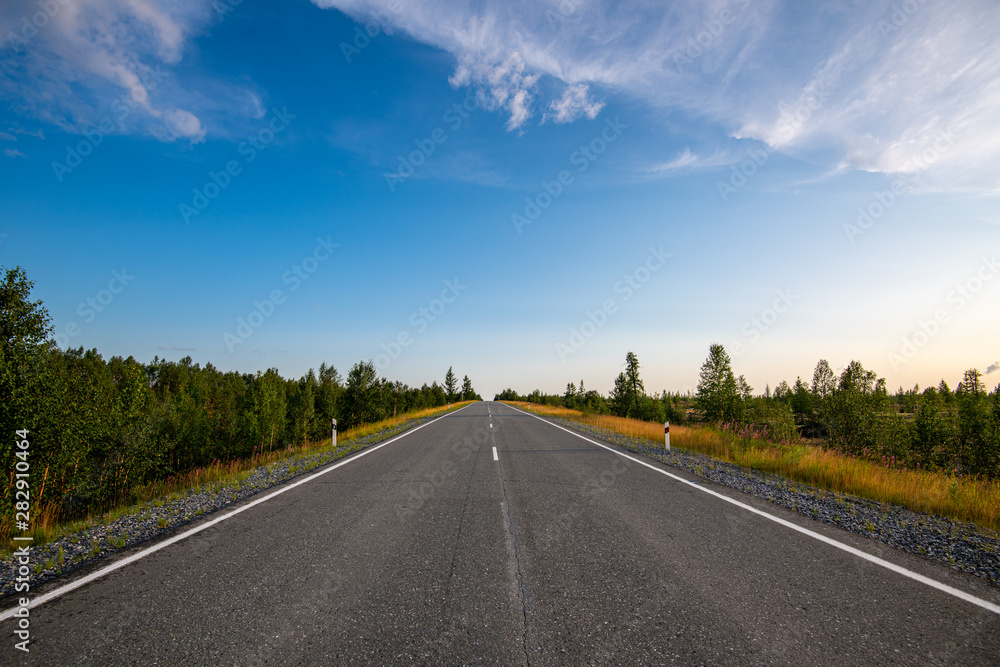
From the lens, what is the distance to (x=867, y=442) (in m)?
20.3

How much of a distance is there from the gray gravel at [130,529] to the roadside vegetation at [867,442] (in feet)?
34.9

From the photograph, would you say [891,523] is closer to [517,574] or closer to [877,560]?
[877,560]

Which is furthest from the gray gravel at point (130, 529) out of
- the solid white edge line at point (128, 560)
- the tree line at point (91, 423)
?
the tree line at point (91, 423)

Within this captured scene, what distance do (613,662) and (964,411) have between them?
3267cm

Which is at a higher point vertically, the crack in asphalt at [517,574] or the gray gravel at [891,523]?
the crack in asphalt at [517,574]

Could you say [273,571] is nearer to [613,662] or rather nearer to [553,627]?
[553,627]

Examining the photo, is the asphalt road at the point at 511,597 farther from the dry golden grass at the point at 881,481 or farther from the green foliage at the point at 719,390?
the green foliage at the point at 719,390

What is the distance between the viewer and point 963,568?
3.88 meters

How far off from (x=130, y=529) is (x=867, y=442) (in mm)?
27899

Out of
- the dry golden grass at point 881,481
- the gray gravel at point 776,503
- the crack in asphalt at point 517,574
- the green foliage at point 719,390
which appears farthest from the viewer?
the green foliage at point 719,390

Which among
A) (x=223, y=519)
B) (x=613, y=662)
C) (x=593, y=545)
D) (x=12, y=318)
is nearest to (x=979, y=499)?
(x=593, y=545)

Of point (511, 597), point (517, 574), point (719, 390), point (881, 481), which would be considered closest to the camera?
point (511, 597)

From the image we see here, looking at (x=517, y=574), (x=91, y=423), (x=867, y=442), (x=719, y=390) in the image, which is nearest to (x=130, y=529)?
(x=517, y=574)

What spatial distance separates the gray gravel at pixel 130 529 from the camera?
3877 millimetres
